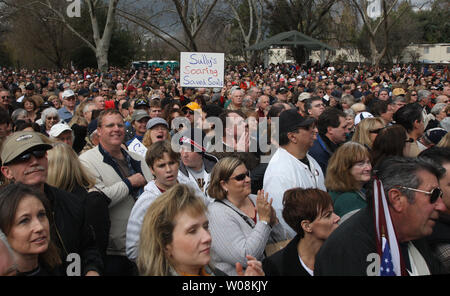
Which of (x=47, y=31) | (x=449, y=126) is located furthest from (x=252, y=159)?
(x=47, y=31)

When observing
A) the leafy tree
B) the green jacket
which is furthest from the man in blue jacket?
the leafy tree

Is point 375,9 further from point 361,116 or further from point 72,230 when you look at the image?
point 72,230

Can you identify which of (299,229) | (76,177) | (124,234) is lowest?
(124,234)

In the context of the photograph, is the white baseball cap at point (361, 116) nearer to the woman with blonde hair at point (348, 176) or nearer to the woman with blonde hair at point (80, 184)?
the woman with blonde hair at point (348, 176)

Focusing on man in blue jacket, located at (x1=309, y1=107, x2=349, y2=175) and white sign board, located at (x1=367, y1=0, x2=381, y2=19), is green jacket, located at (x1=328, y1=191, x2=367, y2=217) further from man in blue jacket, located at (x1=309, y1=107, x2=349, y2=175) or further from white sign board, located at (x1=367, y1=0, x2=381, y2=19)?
white sign board, located at (x1=367, y1=0, x2=381, y2=19)

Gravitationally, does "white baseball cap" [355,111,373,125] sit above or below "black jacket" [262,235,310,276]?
above

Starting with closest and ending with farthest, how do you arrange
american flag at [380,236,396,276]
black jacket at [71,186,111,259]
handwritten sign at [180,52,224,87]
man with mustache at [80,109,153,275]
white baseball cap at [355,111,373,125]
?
1. american flag at [380,236,396,276]
2. black jacket at [71,186,111,259]
3. man with mustache at [80,109,153,275]
4. white baseball cap at [355,111,373,125]
5. handwritten sign at [180,52,224,87]

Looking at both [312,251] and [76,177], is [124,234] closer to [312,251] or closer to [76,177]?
[76,177]

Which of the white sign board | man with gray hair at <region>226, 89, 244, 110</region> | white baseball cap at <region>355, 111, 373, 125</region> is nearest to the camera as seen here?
white baseball cap at <region>355, 111, 373, 125</region>

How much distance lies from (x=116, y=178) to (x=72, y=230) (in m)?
1.06

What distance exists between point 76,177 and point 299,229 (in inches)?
66.0

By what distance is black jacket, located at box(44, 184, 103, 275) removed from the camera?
2729 mm

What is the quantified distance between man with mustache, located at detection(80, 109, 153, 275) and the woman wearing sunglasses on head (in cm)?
71
